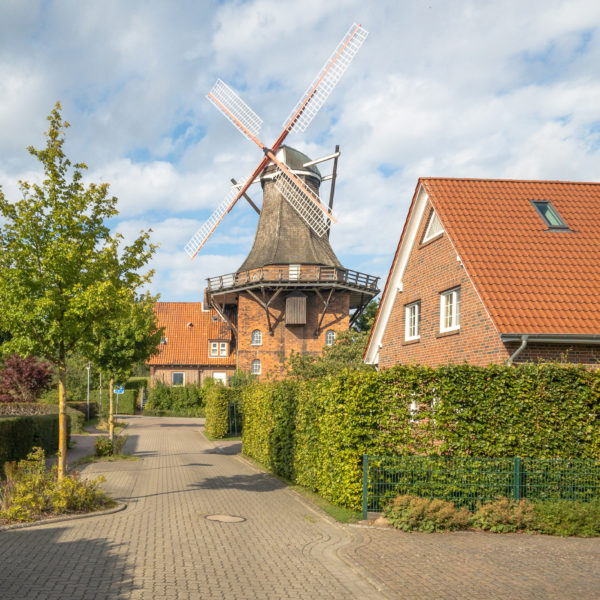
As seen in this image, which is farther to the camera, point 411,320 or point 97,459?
point 97,459

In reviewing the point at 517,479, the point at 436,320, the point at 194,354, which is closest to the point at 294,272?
the point at 194,354

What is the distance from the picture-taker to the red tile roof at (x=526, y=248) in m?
13.6

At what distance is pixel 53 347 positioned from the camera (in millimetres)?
12211

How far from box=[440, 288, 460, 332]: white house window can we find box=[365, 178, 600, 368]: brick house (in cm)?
3

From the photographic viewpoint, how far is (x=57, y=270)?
11820mm

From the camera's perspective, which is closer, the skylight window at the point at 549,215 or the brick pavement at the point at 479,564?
the brick pavement at the point at 479,564

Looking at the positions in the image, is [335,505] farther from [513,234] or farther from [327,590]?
[513,234]

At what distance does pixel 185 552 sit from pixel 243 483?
7.25m

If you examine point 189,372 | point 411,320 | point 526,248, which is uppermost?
point 526,248

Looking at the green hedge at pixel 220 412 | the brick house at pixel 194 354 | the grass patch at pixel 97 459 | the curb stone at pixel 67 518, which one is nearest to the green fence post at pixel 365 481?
the curb stone at pixel 67 518

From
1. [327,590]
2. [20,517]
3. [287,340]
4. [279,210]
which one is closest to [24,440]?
[20,517]

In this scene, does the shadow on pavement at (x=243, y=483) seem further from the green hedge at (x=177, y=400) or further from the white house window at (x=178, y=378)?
the white house window at (x=178, y=378)

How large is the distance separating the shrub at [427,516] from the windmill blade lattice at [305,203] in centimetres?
3184

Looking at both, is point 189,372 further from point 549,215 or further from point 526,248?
point 526,248
